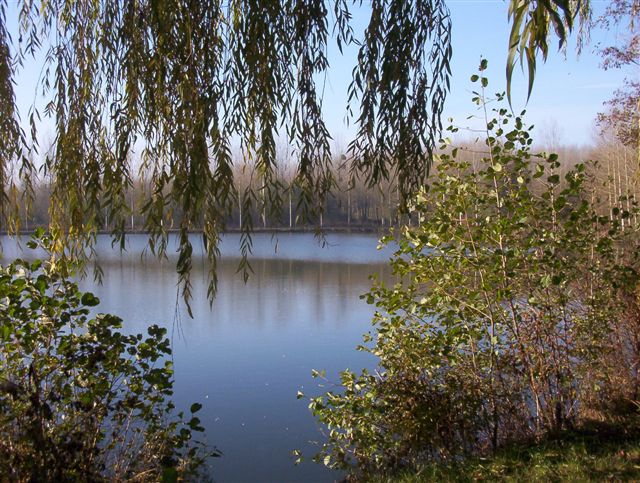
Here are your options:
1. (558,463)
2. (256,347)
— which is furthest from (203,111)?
(256,347)

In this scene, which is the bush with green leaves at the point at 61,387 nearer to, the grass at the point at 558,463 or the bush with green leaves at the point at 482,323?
the bush with green leaves at the point at 482,323

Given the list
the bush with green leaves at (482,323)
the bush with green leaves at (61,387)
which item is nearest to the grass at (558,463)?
the bush with green leaves at (482,323)

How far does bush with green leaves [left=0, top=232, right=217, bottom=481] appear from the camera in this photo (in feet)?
7.76

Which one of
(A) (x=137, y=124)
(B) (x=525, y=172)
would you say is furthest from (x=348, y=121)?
(B) (x=525, y=172)

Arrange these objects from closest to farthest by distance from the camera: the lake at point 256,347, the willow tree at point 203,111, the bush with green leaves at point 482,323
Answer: the willow tree at point 203,111 → the bush with green leaves at point 482,323 → the lake at point 256,347

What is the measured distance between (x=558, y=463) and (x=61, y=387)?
100 inches

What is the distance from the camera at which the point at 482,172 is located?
12.2 feet

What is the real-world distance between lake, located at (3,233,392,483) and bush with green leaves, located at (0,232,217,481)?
40cm

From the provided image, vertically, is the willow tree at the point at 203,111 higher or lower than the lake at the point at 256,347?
higher

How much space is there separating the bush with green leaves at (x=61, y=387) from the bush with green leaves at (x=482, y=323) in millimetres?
1262

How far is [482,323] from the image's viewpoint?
3.99m

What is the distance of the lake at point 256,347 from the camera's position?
550cm

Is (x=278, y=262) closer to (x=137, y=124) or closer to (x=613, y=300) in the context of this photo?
(x=613, y=300)

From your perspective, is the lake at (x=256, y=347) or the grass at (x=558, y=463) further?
the lake at (x=256, y=347)
